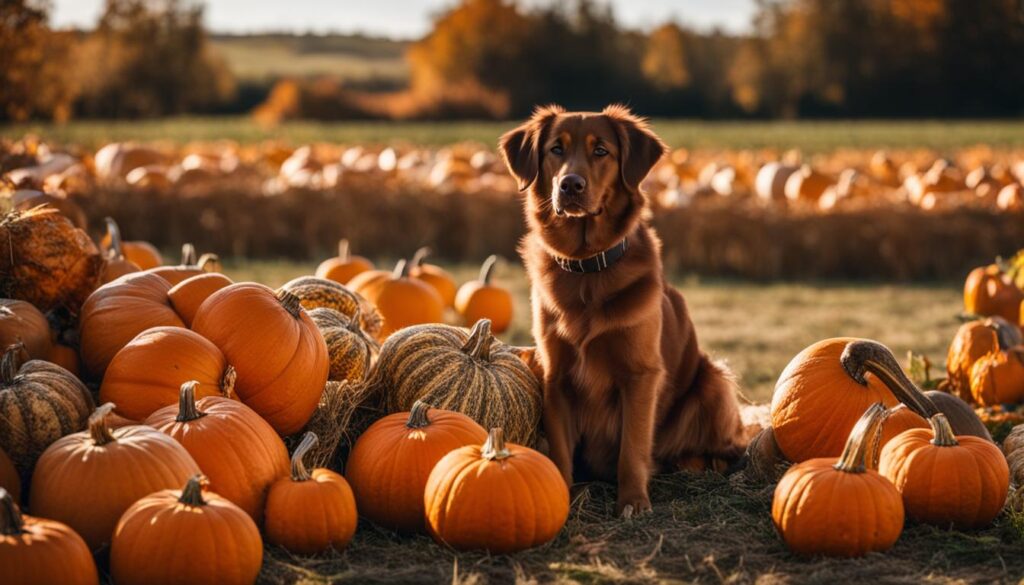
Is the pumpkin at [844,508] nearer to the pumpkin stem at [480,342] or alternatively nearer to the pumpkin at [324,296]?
the pumpkin stem at [480,342]

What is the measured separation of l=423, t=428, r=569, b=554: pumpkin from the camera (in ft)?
Answer: 11.3

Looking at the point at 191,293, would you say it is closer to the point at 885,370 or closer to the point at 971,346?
the point at 885,370

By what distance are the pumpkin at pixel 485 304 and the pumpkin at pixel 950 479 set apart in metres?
4.39

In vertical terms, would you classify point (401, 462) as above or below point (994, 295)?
below

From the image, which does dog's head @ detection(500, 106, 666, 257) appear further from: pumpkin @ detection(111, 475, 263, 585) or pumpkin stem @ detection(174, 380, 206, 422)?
pumpkin @ detection(111, 475, 263, 585)

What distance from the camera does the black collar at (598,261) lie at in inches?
167

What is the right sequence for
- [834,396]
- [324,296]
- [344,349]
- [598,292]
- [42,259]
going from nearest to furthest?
[598,292], [834,396], [42,259], [344,349], [324,296]

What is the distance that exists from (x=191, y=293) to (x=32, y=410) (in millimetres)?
1025

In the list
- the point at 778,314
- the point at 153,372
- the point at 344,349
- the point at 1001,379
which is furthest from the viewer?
the point at 778,314

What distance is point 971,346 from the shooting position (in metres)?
5.77

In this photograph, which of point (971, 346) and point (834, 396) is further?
point (971, 346)

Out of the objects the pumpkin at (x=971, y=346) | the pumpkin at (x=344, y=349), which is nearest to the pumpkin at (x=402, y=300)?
the pumpkin at (x=344, y=349)

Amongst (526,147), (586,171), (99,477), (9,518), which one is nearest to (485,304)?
(526,147)

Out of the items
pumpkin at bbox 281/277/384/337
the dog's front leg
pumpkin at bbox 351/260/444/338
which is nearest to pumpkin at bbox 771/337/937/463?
the dog's front leg
